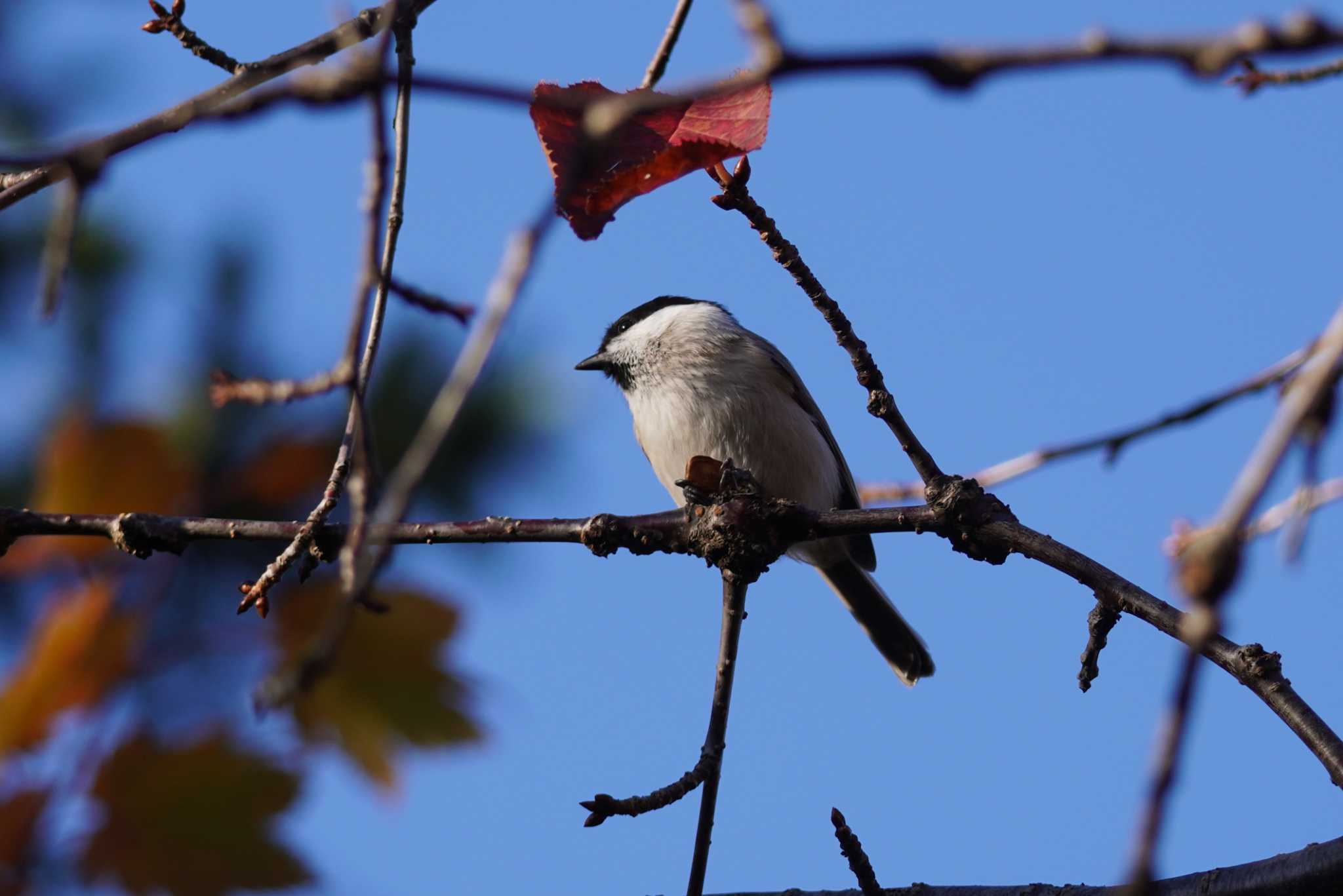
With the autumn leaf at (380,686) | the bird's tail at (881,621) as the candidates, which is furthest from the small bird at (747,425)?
the autumn leaf at (380,686)

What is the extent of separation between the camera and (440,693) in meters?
2.78

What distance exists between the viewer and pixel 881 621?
5.09 meters

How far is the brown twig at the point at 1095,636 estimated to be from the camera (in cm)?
192

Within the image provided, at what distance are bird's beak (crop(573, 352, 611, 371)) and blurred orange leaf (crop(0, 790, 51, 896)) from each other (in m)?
3.20

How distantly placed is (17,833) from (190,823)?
0.27 metres

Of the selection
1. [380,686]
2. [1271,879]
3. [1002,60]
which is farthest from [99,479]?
[1002,60]

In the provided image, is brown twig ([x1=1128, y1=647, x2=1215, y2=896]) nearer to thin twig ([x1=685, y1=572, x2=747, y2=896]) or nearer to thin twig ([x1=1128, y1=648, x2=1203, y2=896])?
thin twig ([x1=1128, y1=648, x2=1203, y2=896])

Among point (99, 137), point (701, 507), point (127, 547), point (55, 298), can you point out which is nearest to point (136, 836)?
point (127, 547)

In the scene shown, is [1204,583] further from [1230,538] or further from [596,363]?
[596,363]

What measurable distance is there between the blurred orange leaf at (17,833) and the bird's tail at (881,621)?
3.46 metres

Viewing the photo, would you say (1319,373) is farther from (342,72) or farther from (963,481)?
(963,481)

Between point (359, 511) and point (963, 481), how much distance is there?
41.6 inches

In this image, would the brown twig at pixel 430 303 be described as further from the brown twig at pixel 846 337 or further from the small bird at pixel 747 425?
the small bird at pixel 747 425

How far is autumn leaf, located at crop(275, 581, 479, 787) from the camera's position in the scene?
106 inches
